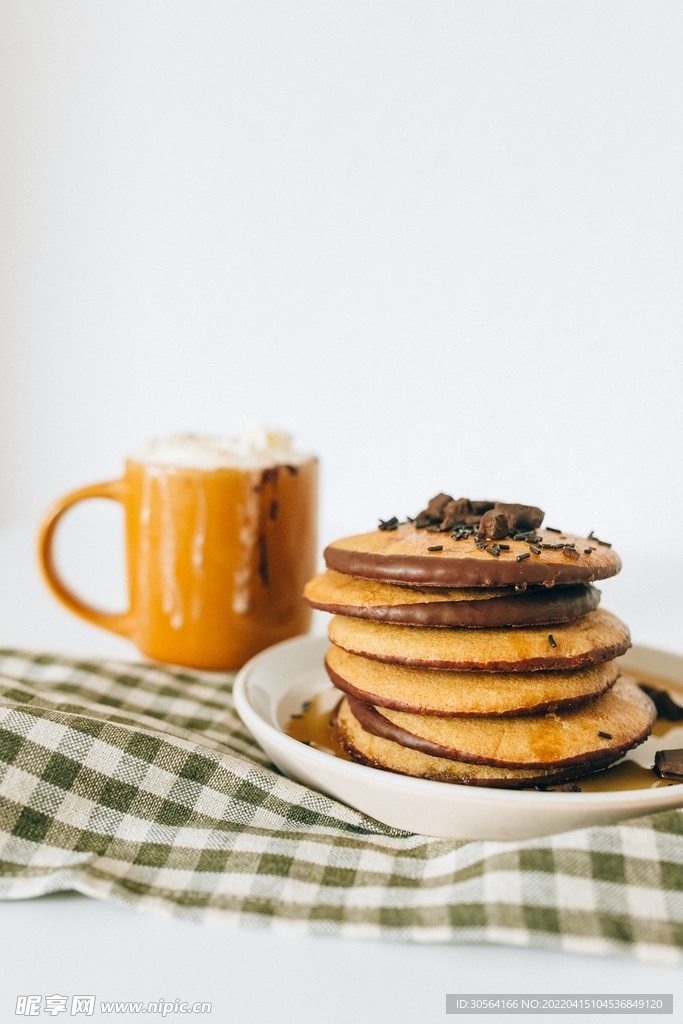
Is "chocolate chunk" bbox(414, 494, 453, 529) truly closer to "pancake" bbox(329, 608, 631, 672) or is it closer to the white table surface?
"pancake" bbox(329, 608, 631, 672)

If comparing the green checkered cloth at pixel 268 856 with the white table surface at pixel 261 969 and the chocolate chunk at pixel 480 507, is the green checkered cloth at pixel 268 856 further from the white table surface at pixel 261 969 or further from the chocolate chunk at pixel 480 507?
the chocolate chunk at pixel 480 507

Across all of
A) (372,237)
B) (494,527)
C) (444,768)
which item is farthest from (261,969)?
(372,237)

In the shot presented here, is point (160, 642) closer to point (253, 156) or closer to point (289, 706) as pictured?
point (289, 706)

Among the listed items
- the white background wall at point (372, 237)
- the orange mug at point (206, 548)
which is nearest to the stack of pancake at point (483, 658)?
the orange mug at point (206, 548)

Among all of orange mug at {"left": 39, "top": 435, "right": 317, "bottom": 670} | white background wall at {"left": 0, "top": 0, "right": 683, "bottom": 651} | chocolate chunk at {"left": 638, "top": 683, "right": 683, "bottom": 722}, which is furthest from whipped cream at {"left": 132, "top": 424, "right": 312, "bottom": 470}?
white background wall at {"left": 0, "top": 0, "right": 683, "bottom": 651}

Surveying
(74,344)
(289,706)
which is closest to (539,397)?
(74,344)

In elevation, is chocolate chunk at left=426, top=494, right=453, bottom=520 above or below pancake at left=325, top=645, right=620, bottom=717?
above
